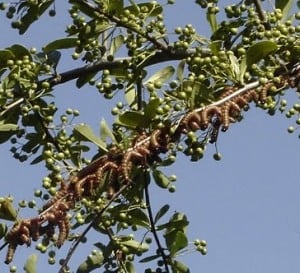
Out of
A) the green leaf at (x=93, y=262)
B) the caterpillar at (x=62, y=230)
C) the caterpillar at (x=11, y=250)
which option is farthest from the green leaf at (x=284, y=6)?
the caterpillar at (x=11, y=250)

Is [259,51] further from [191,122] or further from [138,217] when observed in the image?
[138,217]

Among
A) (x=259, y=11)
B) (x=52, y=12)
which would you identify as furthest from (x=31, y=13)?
(x=259, y=11)

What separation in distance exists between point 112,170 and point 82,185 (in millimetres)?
94

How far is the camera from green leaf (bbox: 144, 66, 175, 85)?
345 cm

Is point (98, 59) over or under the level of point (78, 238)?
over

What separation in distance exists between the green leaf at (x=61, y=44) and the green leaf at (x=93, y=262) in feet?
2.44

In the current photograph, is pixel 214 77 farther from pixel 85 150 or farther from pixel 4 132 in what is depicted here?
pixel 4 132

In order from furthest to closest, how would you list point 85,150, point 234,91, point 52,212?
1. point 85,150
2. point 234,91
3. point 52,212

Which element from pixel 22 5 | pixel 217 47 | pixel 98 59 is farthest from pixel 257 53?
pixel 22 5

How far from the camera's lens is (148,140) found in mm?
2865

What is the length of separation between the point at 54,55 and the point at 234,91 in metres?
0.80

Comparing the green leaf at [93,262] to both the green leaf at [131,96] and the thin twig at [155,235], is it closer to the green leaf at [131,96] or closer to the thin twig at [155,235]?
the thin twig at [155,235]

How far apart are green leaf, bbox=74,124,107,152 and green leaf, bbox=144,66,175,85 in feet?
1.02

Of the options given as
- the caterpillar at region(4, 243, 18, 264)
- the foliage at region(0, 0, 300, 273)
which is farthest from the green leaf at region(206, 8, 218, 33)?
the caterpillar at region(4, 243, 18, 264)
